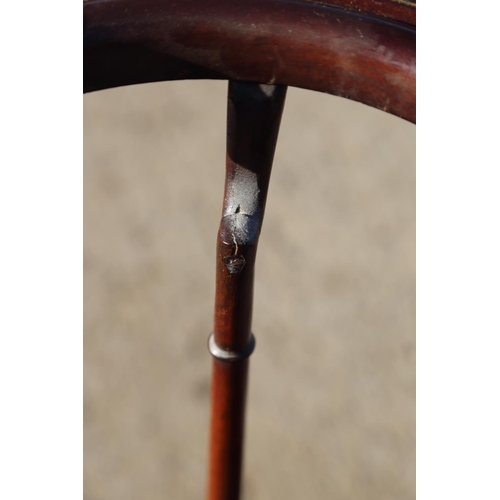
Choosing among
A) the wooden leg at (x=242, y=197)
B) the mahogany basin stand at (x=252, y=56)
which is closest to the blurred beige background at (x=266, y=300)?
the wooden leg at (x=242, y=197)

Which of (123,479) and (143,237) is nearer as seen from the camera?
(123,479)

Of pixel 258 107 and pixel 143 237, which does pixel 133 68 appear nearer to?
pixel 258 107

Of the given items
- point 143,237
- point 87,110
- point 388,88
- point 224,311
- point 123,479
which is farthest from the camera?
point 87,110

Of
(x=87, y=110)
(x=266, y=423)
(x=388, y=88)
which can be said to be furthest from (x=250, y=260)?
(x=87, y=110)

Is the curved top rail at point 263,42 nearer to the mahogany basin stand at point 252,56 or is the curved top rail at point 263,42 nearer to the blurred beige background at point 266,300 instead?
the mahogany basin stand at point 252,56

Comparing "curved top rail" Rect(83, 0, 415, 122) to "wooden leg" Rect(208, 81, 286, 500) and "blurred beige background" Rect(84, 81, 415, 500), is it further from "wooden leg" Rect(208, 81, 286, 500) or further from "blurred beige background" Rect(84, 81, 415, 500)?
"blurred beige background" Rect(84, 81, 415, 500)

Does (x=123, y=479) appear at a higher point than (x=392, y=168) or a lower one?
lower

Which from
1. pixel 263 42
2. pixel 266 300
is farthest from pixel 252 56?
pixel 266 300
